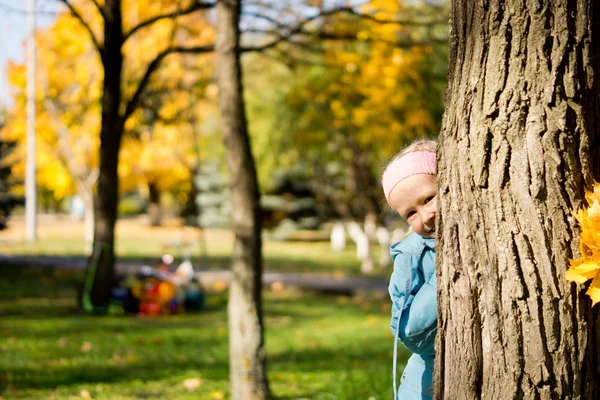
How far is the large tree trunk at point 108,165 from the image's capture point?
408 inches

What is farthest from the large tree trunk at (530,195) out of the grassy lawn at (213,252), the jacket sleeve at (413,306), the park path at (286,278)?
the park path at (286,278)

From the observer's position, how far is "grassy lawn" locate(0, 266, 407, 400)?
5.95 metres

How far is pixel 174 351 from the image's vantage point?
316 inches

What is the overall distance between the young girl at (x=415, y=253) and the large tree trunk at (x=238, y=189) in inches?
111

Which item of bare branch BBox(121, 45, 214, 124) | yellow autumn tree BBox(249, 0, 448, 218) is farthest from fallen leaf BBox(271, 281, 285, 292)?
bare branch BBox(121, 45, 214, 124)

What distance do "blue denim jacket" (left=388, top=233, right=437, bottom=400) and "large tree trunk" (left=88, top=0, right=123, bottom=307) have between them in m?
8.53

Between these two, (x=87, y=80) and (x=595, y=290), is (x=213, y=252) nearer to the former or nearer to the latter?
(x=87, y=80)

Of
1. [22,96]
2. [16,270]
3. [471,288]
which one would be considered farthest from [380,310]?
[22,96]

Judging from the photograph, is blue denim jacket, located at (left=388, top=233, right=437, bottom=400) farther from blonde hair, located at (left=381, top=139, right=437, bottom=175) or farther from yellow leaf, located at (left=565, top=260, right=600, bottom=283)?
yellow leaf, located at (left=565, top=260, right=600, bottom=283)

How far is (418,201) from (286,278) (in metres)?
13.8

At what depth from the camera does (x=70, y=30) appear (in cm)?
1791

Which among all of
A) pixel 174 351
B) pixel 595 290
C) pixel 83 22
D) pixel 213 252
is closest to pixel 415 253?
pixel 595 290

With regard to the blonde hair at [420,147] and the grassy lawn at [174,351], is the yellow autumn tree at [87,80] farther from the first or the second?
the blonde hair at [420,147]

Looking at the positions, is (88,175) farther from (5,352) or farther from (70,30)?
(5,352)
